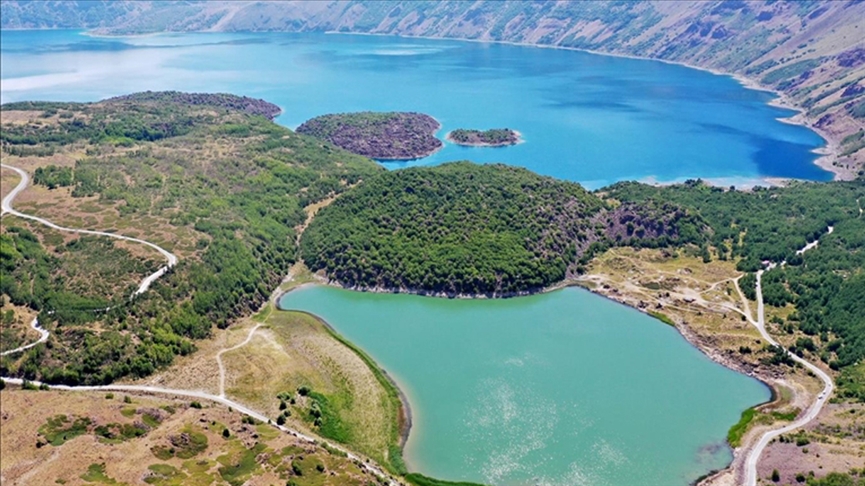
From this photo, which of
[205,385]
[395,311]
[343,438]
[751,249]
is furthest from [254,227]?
[751,249]

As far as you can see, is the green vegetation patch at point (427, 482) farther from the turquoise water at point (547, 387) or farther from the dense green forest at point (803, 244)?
the dense green forest at point (803, 244)

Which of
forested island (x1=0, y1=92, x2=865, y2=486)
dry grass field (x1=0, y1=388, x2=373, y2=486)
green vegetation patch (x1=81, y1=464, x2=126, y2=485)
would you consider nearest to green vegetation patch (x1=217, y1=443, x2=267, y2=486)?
dry grass field (x1=0, y1=388, x2=373, y2=486)

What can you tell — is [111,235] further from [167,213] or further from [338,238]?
[338,238]

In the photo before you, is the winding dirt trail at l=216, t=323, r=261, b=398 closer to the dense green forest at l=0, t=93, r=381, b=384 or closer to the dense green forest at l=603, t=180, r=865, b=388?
the dense green forest at l=0, t=93, r=381, b=384

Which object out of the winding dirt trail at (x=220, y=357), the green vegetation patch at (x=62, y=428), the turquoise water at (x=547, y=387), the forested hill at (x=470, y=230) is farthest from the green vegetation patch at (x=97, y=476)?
the forested hill at (x=470, y=230)

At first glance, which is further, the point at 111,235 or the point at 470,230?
the point at 470,230

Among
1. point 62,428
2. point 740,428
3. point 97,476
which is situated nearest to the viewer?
point 97,476

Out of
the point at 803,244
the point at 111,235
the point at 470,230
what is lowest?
the point at 111,235

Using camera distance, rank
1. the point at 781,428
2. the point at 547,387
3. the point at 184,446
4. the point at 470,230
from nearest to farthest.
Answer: the point at 184,446 < the point at 781,428 < the point at 547,387 < the point at 470,230

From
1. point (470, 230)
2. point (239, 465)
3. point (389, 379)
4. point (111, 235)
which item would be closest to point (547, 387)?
Result: point (389, 379)
